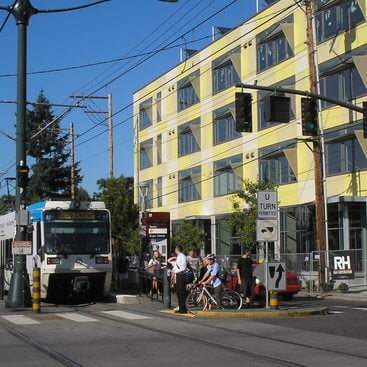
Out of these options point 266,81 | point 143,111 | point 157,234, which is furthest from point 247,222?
point 143,111

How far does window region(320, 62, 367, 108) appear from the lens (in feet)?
110

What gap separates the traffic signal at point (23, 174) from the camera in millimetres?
19812

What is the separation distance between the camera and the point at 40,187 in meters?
61.8

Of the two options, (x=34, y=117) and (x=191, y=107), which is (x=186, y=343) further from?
(x=34, y=117)

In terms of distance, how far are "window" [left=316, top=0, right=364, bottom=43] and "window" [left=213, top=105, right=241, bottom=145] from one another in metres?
10.3

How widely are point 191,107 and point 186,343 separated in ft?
135

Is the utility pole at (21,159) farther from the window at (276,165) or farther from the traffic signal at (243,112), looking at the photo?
the window at (276,165)

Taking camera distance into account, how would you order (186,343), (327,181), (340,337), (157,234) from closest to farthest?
(186,343) < (340,337) < (157,234) < (327,181)

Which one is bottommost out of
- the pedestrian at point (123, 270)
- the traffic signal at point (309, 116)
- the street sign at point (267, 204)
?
the pedestrian at point (123, 270)

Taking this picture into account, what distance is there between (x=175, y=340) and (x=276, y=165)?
2954 centimetres

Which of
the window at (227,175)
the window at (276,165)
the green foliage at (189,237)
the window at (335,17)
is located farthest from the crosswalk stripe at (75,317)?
the window at (227,175)

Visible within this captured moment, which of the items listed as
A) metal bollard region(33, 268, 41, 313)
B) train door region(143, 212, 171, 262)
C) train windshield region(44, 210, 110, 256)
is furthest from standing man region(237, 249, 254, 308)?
train door region(143, 212, 171, 262)

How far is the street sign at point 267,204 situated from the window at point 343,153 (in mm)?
16892

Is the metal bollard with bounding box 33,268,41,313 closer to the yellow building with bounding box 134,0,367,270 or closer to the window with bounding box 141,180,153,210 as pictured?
the yellow building with bounding box 134,0,367,270
